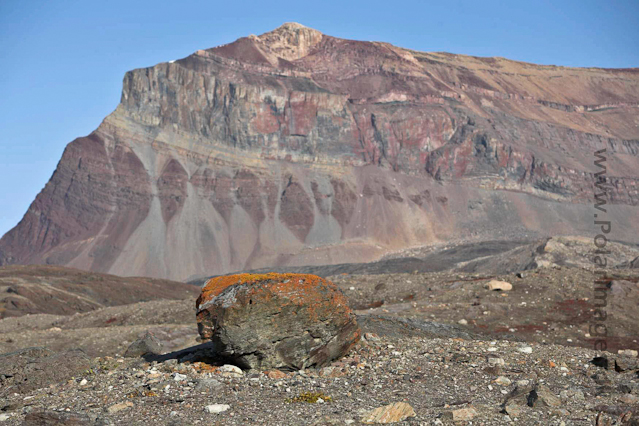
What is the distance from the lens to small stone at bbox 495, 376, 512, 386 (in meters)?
11.8

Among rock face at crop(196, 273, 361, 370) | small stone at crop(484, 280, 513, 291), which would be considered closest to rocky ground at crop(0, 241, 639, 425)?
rock face at crop(196, 273, 361, 370)

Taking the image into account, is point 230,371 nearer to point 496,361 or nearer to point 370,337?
point 370,337

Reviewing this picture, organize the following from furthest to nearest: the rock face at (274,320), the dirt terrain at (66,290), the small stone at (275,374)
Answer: the dirt terrain at (66,290), the rock face at (274,320), the small stone at (275,374)

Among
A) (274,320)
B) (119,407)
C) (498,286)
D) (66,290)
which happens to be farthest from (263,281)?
(66,290)

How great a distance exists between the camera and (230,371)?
1231 cm

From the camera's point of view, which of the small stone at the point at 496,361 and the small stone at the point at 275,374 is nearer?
the small stone at the point at 275,374

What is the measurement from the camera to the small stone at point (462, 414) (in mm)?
9781

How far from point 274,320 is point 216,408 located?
2.40 m

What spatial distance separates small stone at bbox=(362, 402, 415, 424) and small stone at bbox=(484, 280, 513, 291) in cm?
2035

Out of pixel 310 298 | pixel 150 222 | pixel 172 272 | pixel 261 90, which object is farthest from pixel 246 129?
pixel 310 298

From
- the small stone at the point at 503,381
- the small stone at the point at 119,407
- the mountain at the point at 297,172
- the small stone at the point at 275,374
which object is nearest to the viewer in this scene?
the small stone at the point at 119,407

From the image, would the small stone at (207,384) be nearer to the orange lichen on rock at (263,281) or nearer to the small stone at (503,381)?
the orange lichen on rock at (263,281)

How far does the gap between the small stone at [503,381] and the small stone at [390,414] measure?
2532 millimetres

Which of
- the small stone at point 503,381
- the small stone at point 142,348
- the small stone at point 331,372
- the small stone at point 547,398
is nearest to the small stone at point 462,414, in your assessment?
the small stone at point 547,398
